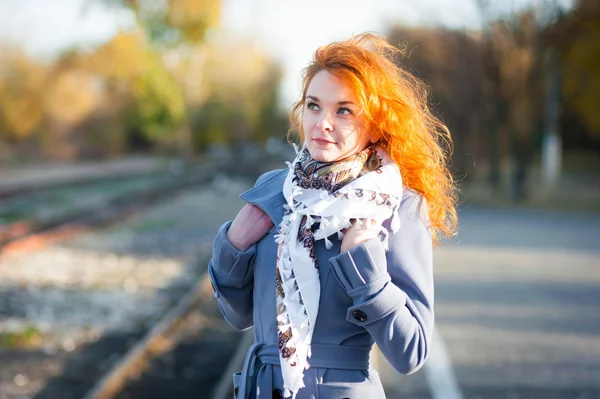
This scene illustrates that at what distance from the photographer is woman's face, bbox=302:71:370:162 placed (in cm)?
186

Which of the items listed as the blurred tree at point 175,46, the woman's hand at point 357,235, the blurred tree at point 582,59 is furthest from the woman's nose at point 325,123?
the blurred tree at point 175,46

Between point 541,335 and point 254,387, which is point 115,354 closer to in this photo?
point 541,335

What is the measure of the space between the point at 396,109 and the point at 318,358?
0.67 meters

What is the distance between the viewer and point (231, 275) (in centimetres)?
200

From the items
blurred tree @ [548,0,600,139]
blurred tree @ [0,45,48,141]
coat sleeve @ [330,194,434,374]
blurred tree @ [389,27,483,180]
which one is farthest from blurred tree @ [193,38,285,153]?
coat sleeve @ [330,194,434,374]

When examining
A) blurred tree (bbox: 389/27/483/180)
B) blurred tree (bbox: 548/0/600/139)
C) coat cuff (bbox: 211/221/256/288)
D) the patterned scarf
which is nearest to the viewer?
the patterned scarf

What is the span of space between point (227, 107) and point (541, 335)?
5002cm

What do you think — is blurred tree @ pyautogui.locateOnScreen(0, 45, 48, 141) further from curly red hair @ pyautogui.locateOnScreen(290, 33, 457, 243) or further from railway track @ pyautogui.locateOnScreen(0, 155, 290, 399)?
curly red hair @ pyautogui.locateOnScreen(290, 33, 457, 243)

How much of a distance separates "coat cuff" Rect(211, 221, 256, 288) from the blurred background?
94 cm

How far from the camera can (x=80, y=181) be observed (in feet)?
100

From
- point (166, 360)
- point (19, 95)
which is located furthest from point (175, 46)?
point (166, 360)

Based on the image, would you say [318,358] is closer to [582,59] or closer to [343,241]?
[343,241]

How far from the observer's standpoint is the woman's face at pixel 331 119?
6.11ft

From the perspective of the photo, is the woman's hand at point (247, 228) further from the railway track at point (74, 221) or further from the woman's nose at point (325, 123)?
the railway track at point (74, 221)
